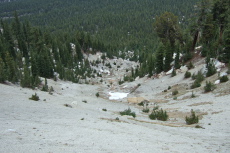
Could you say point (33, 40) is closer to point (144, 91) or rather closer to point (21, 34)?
point (21, 34)

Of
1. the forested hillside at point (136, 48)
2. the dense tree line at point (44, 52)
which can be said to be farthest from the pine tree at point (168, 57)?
the dense tree line at point (44, 52)

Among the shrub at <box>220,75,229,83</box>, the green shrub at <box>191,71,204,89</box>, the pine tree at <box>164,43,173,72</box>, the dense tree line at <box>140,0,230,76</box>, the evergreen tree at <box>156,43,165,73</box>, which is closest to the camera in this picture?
the shrub at <box>220,75,229,83</box>

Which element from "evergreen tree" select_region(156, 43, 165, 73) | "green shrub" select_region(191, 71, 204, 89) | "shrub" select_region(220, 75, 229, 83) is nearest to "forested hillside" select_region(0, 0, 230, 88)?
"evergreen tree" select_region(156, 43, 165, 73)

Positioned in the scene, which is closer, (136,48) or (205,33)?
(205,33)

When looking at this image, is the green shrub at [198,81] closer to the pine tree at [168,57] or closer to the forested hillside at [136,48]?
the forested hillside at [136,48]

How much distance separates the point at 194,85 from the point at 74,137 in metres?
20.9

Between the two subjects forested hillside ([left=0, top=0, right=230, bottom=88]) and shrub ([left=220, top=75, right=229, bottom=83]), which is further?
forested hillside ([left=0, top=0, right=230, bottom=88])

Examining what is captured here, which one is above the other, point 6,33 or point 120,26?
point 120,26

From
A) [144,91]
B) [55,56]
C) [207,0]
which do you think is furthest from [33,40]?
[207,0]

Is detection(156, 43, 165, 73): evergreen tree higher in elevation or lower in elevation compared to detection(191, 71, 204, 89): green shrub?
higher

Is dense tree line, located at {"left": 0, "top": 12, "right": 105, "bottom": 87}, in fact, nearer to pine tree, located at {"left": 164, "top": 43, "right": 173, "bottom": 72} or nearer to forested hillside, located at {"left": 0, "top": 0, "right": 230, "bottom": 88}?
forested hillside, located at {"left": 0, "top": 0, "right": 230, "bottom": 88}

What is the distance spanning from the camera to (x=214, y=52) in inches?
1193

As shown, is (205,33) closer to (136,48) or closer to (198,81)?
(198,81)

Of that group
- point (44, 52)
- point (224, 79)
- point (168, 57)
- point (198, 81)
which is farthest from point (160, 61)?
point (44, 52)
